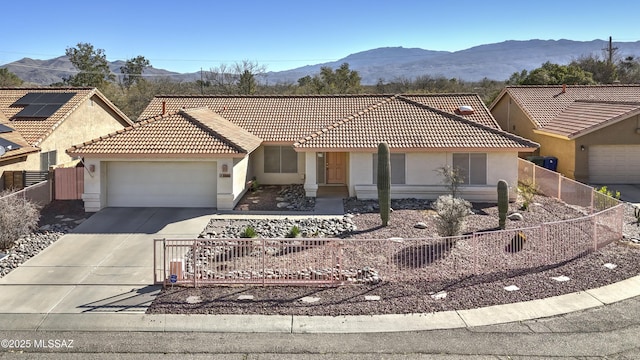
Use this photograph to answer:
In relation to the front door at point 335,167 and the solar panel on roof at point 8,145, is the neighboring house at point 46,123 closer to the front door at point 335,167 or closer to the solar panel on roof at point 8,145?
the solar panel on roof at point 8,145

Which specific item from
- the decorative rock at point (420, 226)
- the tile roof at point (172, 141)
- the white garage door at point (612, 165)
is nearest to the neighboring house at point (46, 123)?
the tile roof at point (172, 141)

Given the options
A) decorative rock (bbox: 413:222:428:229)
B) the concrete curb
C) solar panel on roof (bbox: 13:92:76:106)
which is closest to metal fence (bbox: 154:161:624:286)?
the concrete curb

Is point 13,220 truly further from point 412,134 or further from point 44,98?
point 412,134

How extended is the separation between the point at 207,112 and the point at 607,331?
21.0 meters

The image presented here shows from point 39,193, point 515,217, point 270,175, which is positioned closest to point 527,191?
point 515,217

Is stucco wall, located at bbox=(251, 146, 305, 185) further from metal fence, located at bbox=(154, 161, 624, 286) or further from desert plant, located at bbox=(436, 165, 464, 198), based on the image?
metal fence, located at bbox=(154, 161, 624, 286)

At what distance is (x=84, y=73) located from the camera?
5656 centimetres

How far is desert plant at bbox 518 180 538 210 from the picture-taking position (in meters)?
19.9

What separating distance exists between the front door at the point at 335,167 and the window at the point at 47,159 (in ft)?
42.6

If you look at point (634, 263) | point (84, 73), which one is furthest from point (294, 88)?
point (634, 263)

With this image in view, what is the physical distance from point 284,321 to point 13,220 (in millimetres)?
9267

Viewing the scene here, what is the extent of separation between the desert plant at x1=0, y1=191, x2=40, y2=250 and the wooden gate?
4.53m

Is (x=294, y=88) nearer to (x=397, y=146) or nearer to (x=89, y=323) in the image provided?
(x=397, y=146)

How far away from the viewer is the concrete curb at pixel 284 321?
9969mm
